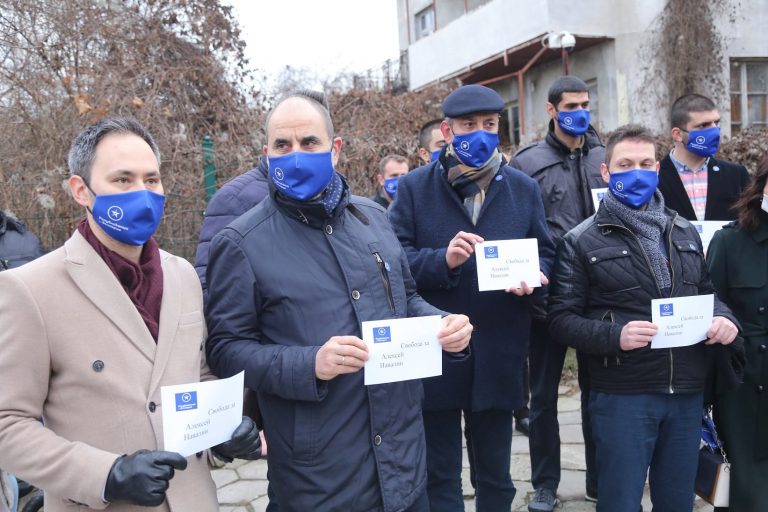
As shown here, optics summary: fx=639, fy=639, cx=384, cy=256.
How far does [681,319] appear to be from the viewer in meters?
2.95

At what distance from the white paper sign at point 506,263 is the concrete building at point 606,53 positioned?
11756mm

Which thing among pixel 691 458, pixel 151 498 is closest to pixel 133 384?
pixel 151 498

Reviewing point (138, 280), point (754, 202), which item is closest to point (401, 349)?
point (138, 280)

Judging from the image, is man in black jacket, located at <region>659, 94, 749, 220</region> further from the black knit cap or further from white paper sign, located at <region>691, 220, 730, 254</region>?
the black knit cap

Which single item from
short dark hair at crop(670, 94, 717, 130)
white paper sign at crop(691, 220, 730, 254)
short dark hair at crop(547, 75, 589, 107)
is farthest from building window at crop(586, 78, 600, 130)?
white paper sign at crop(691, 220, 730, 254)

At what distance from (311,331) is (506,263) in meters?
1.24

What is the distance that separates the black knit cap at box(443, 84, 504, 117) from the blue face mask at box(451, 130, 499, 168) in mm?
117

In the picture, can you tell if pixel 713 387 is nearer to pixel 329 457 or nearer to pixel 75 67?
pixel 329 457

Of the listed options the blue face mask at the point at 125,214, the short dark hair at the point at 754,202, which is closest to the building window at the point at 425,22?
the short dark hair at the point at 754,202

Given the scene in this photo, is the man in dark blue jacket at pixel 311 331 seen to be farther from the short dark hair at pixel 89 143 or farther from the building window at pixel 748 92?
the building window at pixel 748 92

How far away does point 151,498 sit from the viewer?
1.80 metres

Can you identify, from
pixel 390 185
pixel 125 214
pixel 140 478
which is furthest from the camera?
pixel 390 185

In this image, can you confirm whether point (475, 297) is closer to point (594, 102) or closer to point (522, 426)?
point (522, 426)

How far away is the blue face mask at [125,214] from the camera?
83.1 inches
